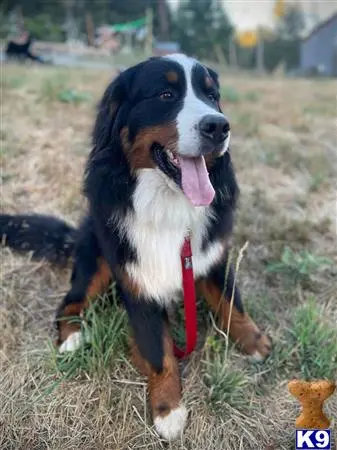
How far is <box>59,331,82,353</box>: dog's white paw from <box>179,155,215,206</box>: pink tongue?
92cm

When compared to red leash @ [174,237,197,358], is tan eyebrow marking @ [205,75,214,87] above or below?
above

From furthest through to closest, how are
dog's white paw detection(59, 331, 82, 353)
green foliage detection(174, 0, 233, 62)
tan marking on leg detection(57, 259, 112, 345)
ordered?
1. green foliage detection(174, 0, 233, 62)
2. tan marking on leg detection(57, 259, 112, 345)
3. dog's white paw detection(59, 331, 82, 353)

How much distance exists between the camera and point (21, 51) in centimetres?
1202

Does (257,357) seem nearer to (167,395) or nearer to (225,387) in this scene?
(225,387)

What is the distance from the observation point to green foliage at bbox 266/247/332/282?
284 cm

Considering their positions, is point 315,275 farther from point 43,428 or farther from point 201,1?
point 201,1

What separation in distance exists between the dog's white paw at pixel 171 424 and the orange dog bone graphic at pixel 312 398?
51 centimetres

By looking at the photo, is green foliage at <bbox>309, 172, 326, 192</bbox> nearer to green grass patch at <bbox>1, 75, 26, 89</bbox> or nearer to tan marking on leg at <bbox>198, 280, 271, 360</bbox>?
tan marking on leg at <bbox>198, 280, 271, 360</bbox>

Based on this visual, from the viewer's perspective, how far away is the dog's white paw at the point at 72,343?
231 centimetres

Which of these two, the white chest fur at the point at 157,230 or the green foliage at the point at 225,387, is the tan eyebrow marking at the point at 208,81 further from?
the green foliage at the point at 225,387

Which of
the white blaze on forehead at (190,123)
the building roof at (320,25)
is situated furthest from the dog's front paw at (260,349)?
the building roof at (320,25)

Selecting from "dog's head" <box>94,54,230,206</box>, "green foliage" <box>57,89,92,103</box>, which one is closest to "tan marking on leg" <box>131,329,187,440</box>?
"dog's head" <box>94,54,230,206</box>

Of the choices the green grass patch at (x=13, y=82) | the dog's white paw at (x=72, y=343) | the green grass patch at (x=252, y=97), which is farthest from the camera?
the green grass patch at (x=252, y=97)

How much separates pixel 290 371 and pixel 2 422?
4.51 feet
